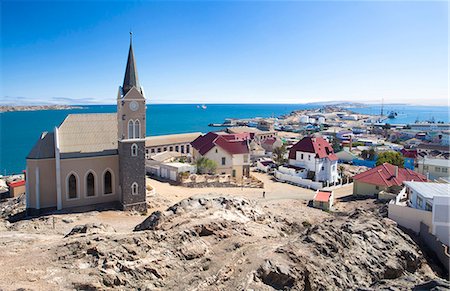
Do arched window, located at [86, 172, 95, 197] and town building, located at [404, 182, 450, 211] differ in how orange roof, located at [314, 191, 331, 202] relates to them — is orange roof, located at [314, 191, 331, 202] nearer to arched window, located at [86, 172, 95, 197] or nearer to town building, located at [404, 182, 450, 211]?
town building, located at [404, 182, 450, 211]

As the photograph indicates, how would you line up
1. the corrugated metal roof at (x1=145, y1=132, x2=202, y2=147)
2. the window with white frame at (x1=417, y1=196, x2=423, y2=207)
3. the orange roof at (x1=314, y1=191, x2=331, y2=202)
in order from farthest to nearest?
the corrugated metal roof at (x1=145, y1=132, x2=202, y2=147), the orange roof at (x1=314, y1=191, x2=331, y2=202), the window with white frame at (x1=417, y1=196, x2=423, y2=207)

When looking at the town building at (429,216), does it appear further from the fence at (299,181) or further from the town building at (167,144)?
the town building at (167,144)

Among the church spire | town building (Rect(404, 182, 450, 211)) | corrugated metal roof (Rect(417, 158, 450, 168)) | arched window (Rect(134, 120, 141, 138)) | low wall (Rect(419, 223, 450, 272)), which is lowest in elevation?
low wall (Rect(419, 223, 450, 272))

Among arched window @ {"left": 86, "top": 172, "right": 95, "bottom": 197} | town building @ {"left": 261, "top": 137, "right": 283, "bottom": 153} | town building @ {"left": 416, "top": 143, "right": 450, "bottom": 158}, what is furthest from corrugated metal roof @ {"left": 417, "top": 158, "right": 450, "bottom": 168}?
arched window @ {"left": 86, "top": 172, "right": 95, "bottom": 197}

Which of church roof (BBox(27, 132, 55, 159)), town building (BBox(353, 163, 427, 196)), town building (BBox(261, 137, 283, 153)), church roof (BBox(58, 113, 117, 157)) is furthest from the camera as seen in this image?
town building (BBox(261, 137, 283, 153))

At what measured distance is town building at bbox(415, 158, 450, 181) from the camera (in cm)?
4541

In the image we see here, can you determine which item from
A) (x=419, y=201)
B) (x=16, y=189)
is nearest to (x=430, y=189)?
(x=419, y=201)

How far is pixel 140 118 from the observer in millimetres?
32125

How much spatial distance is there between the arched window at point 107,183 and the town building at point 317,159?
26.1m

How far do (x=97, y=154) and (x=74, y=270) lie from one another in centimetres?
1940

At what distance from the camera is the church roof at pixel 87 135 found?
3095cm

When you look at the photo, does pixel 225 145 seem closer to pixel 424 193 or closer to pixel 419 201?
pixel 419 201

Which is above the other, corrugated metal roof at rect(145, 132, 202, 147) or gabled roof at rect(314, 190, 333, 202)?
corrugated metal roof at rect(145, 132, 202, 147)

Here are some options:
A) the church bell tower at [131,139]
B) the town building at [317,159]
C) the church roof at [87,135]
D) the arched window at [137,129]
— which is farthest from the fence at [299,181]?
the church roof at [87,135]
